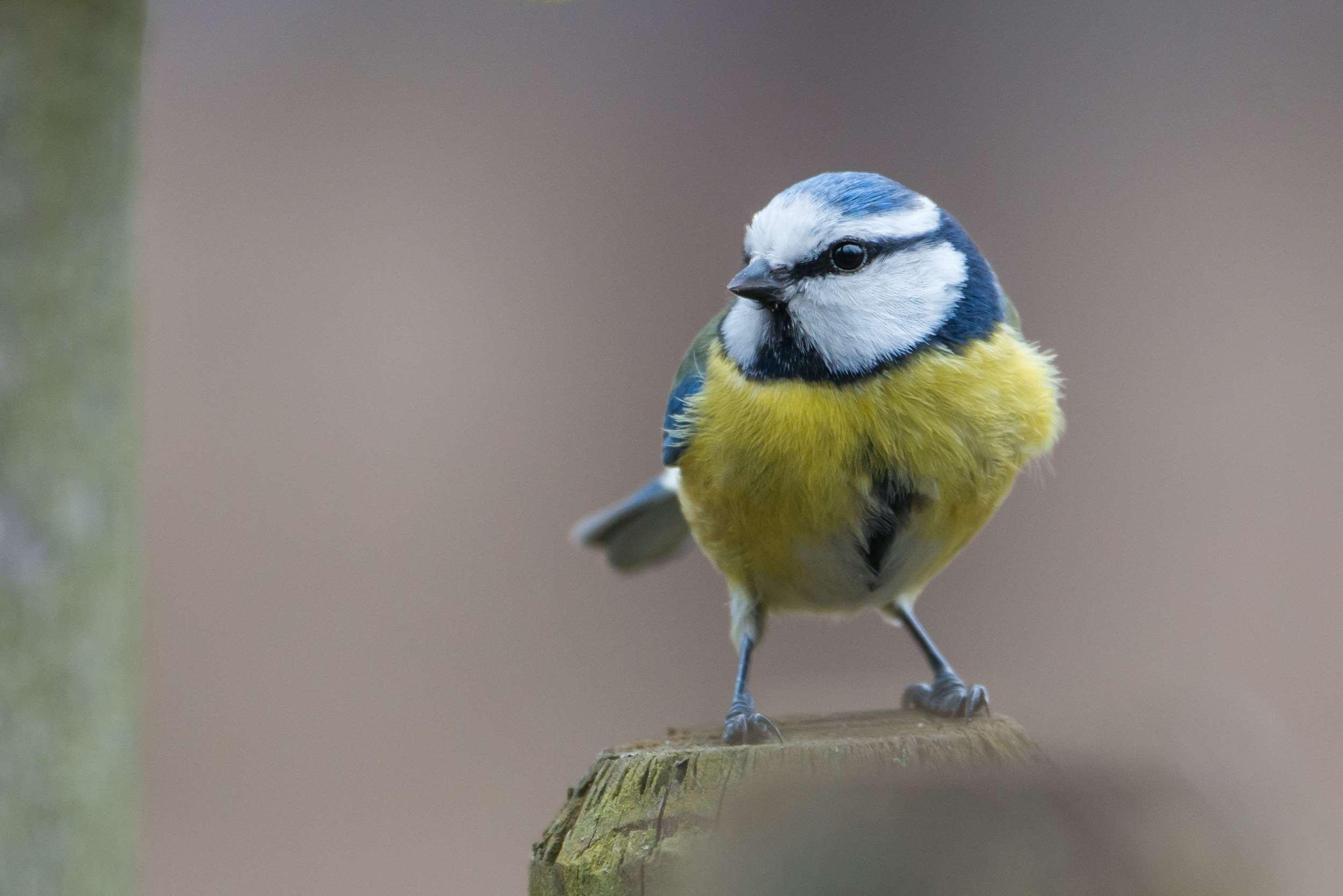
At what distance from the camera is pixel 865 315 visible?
4.97 ft

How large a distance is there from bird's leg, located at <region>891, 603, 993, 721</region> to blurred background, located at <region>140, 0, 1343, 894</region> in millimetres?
1180

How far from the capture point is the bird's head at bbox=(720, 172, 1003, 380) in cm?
149

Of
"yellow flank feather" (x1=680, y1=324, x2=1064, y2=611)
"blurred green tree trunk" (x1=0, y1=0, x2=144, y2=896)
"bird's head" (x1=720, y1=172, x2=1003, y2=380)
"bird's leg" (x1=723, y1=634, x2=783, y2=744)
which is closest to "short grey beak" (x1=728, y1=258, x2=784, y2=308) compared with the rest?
"bird's head" (x1=720, y1=172, x2=1003, y2=380)

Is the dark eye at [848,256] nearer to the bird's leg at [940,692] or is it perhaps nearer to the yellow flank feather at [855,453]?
the yellow flank feather at [855,453]

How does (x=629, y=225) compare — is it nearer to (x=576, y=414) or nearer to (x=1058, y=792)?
(x=576, y=414)

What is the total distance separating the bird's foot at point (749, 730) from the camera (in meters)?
1.19

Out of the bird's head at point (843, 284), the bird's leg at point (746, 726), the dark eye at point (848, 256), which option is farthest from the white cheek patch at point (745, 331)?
the bird's leg at point (746, 726)

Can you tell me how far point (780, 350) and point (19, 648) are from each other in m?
0.88

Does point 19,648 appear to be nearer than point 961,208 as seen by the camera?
Yes

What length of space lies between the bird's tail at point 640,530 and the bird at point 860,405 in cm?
57

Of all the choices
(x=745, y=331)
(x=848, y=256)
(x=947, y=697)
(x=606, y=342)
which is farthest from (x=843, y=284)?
(x=606, y=342)

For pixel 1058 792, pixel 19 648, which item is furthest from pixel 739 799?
pixel 19 648

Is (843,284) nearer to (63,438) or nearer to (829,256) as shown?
(829,256)

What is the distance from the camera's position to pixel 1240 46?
10.5 feet
